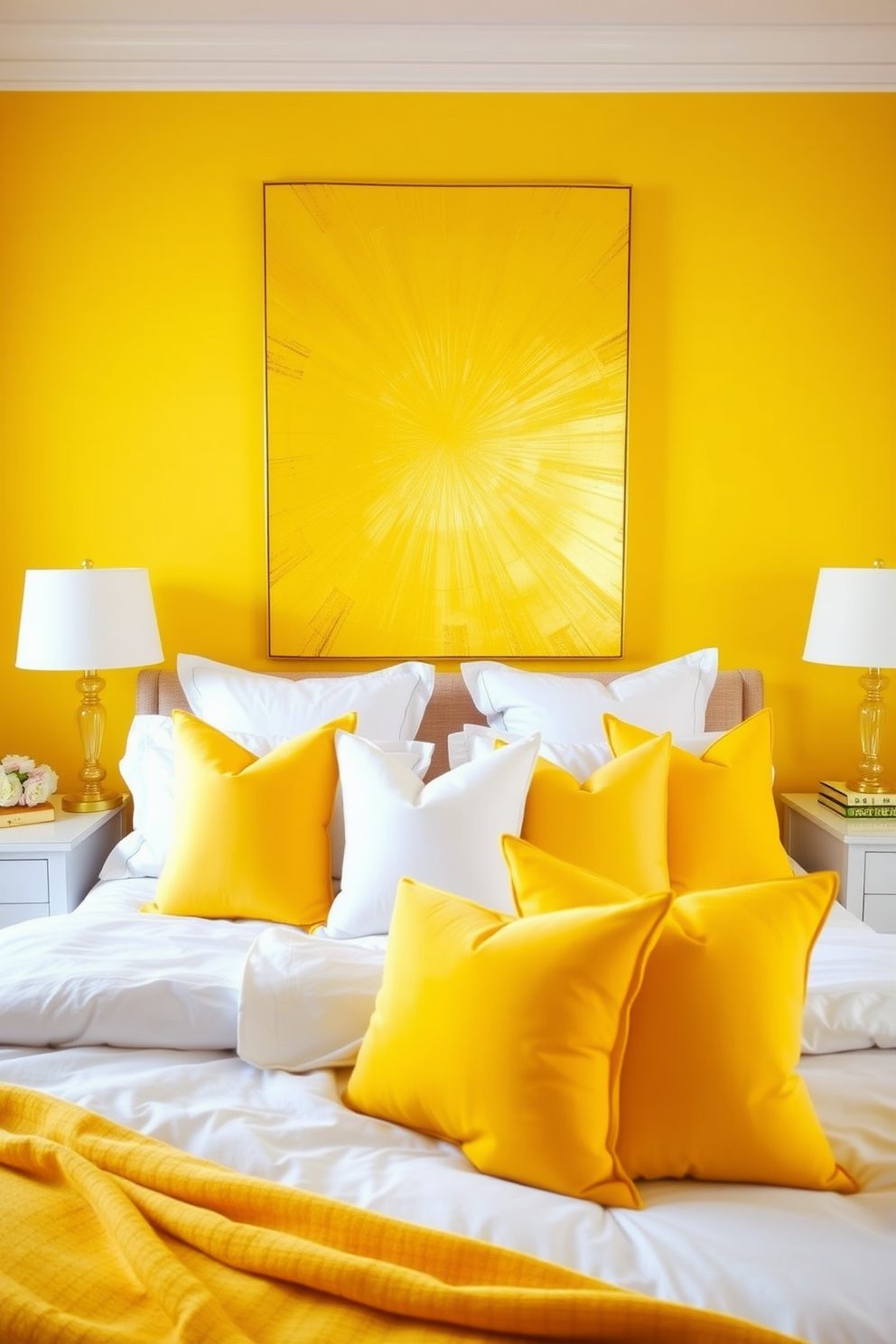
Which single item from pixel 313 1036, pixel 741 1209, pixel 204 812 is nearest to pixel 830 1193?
pixel 741 1209

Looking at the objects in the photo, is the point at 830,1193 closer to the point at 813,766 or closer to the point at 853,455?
the point at 813,766

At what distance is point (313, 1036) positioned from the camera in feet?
5.47

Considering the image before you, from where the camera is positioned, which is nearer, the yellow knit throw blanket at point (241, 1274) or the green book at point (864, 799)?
the yellow knit throw blanket at point (241, 1274)

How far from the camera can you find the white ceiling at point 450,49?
3.10 m

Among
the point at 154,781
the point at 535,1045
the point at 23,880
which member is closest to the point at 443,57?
the point at 154,781

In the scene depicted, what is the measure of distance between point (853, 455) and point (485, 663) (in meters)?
1.36

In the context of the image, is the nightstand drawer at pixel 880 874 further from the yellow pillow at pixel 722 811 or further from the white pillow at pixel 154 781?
the white pillow at pixel 154 781

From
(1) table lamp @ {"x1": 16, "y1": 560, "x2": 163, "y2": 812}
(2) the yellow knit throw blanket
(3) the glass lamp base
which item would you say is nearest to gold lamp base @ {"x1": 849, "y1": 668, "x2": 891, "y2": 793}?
(1) table lamp @ {"x1": 16, "y1": 560, "x2": 163, "y2": 812}

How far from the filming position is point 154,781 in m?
2.70

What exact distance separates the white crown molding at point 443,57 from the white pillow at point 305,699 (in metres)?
→ 1.77

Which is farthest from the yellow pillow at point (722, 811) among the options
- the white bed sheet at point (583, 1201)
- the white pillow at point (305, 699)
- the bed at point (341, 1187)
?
the white bed sheet at point (583, 1201)

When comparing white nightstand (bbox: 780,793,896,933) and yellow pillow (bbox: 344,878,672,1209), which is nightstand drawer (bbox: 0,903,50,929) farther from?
white nightstand (bbox: 780,793,896,933)

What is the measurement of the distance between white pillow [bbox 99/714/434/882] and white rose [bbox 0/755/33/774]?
0.38 meters

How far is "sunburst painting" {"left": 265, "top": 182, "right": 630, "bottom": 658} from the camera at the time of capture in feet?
10.6
